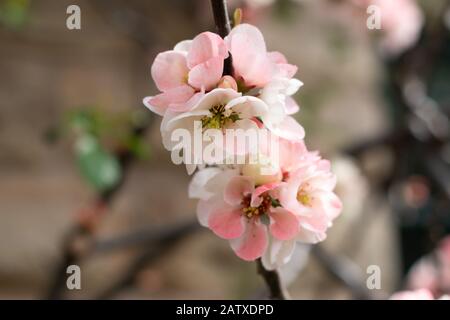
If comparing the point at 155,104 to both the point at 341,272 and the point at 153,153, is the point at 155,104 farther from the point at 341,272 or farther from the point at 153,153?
the point at 153,153

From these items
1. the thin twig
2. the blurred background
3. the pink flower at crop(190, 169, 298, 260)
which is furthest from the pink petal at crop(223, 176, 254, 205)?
the blurred background

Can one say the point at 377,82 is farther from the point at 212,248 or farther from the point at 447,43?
the point at 212,248

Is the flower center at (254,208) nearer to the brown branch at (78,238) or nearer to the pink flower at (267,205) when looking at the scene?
the pink flower at (267,205)

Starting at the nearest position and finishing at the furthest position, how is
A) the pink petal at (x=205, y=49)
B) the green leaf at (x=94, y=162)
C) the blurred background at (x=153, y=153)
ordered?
the pink petal at (x=205, y=49) < the green leaf at (x=94, y=162) < the blurred background at (x=153, y=153)

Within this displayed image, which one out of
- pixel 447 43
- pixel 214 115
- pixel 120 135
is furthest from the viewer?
pixel 447 43

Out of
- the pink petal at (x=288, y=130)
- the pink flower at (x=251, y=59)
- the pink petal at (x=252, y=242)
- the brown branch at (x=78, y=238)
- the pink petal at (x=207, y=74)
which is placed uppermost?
the brown branch at (x=78, y=238)

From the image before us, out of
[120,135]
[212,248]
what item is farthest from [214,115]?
[212,248]

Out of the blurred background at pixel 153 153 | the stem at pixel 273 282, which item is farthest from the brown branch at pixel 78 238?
the stem at pixel 273 282
